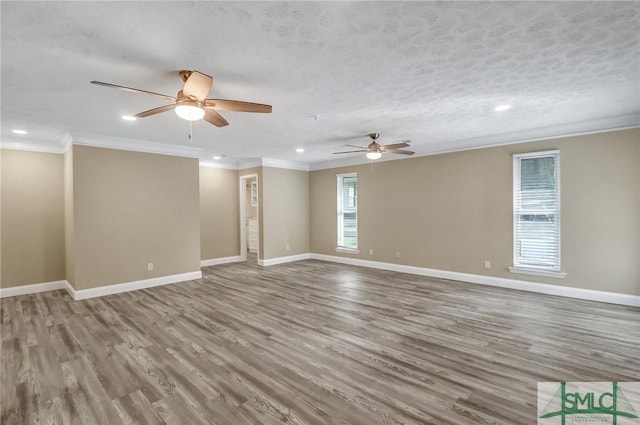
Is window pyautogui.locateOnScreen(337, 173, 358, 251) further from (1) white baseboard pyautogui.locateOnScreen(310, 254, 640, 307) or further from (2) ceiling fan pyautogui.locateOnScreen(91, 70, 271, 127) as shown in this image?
(2) ceiling fan pyautogui.locateOnScreen(91, 70, 271, 127)

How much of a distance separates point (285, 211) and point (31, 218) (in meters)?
4.79

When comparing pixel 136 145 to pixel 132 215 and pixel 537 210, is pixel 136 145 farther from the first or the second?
pixel 537 210

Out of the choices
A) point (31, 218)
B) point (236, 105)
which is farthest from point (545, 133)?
point (31, 218)

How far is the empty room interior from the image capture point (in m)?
2.00

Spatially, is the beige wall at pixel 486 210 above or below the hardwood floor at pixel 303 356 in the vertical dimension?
above

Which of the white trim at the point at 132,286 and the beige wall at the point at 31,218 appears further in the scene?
the beige wall at the point at 31,218

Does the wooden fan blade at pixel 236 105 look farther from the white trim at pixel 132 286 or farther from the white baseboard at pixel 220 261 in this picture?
the white baseboard at pixel 220 261

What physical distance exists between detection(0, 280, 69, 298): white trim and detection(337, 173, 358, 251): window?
561 cm

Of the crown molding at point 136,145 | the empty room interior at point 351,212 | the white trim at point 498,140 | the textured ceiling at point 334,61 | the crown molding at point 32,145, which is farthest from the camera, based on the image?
the crown molding at point 32,145

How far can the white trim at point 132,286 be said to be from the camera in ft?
15.2

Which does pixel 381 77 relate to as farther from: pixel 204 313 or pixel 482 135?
pixel 204 313

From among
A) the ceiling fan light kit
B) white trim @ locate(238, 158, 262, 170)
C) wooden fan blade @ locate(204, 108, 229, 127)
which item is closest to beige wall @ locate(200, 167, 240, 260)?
white trim @ locate(238, 158, 262, 170)

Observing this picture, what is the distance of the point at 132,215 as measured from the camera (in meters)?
5.13

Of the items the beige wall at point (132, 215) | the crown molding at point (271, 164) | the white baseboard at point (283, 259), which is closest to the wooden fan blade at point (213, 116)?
the beige wall at point (132, 215)
